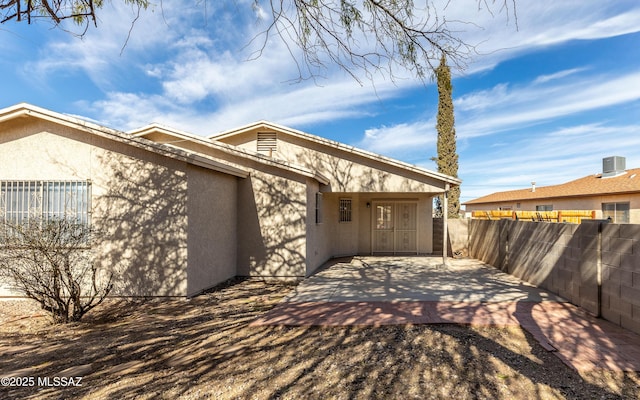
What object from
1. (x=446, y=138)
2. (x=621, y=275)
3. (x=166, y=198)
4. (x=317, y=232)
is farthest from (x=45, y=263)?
(x=446, y=138)

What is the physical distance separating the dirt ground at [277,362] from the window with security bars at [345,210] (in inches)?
316

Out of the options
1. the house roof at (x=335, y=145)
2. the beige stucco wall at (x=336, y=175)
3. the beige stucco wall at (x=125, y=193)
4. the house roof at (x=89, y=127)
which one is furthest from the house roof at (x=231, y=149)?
the house roof at (x=89, y=127)

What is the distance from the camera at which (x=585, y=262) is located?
226 inches

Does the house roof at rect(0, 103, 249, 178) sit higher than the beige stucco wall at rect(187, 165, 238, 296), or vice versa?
the house roof at rect(0, 103, 249, 178)

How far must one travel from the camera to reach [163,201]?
259 inches

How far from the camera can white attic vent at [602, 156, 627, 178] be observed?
63.8ft

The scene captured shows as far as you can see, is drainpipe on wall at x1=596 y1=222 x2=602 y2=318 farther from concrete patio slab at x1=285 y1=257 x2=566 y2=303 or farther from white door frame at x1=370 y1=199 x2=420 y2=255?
white door frame at x1=370 y1=199 x2=420 y2=255

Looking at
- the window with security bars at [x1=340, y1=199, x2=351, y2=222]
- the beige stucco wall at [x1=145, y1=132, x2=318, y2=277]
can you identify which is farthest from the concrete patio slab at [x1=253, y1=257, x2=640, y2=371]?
the window with security bars at [x1=340, y1=199, x2=351, y2=222]

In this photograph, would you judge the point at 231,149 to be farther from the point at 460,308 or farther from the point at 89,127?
the point at 460,308

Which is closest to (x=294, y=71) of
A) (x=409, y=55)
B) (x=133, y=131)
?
(x=409, y=55)

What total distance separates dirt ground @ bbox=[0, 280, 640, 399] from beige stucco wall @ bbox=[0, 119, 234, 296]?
1.12m

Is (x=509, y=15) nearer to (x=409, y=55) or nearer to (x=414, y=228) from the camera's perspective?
(x=409, y=55)

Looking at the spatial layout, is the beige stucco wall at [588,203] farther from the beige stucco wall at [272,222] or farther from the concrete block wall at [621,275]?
the beige stucco wall at [272,222]

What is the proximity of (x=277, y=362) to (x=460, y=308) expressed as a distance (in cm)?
388
